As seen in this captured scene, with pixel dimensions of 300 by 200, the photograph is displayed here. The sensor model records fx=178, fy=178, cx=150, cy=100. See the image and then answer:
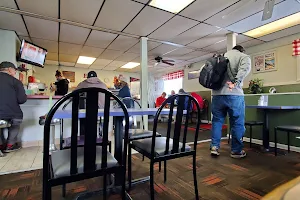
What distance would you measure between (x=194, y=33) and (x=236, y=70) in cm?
196

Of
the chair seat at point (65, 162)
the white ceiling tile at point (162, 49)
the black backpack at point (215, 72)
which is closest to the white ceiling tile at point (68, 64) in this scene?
the white ceiling tile at point (162, 49)

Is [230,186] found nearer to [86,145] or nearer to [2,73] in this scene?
[86,145]

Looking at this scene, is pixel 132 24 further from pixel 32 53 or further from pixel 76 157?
pixel 76 157

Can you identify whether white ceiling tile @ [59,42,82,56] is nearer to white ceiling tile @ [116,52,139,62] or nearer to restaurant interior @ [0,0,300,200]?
restaurant interior @ [0,0,300,200]

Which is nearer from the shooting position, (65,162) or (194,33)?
(65,162)

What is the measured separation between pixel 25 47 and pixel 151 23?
2.85 meters

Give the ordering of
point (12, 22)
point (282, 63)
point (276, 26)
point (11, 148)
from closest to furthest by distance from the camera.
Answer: point (11, 148) → point (12, 22) → point (276, 26) → point (282, 63)

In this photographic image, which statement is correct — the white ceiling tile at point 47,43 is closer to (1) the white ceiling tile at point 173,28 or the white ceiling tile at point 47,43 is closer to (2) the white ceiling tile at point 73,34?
(2) the white ceiling tile at point 73,34

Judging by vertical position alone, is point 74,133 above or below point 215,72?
below

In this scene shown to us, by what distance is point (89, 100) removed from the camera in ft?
3.26

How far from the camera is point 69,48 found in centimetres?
520

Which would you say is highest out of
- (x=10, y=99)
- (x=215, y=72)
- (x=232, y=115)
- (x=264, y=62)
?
(x=264, y=62)

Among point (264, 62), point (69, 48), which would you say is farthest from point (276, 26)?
point (69, 48)

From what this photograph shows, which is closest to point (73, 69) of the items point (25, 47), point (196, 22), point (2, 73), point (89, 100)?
point (25, 47)
